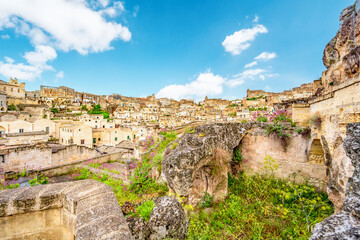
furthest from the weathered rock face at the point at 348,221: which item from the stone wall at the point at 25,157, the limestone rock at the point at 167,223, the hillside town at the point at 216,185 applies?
the stone wall at the point at 25,157

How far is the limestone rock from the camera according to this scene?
2732 millimetres

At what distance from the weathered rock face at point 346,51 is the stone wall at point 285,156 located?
838cm

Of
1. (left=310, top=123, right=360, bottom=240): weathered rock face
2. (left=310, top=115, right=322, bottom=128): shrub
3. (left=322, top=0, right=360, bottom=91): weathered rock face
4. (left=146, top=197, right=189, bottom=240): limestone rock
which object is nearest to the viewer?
(left=310, top=123, right=360, bottom=240): weathered rock face

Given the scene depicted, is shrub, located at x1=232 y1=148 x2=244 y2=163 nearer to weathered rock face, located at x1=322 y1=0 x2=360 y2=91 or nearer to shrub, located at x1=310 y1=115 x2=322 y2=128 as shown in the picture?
shrub, located at x1=310 y1=115 x2=322 y2=128

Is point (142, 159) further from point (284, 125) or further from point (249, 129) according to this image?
point (284, 125)

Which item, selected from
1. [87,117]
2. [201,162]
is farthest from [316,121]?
[87,117]

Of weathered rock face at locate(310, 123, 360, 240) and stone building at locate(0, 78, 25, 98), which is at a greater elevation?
stone building at locate(0, 78, 25, 98)

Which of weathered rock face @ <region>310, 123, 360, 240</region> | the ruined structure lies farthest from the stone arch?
weathered rock face @ <region>310, 123, 360, 240</region>

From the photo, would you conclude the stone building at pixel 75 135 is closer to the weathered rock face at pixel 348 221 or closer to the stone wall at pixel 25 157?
the stone wall at pixel 25 157

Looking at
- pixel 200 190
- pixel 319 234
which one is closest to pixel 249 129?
pixel 200 190

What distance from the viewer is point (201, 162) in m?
5.14

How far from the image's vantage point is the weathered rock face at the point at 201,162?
4.56m

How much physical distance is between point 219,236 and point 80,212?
14.0 ft

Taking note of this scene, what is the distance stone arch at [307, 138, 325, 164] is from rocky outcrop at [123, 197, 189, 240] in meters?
7.39
